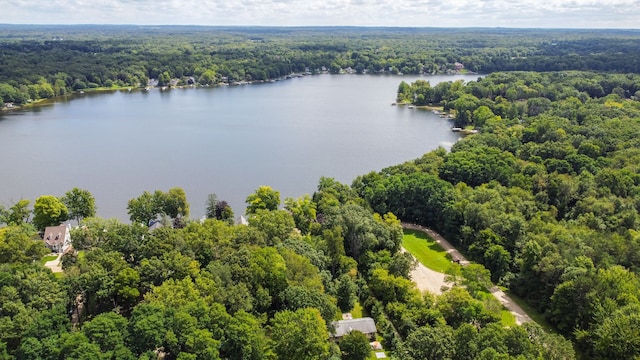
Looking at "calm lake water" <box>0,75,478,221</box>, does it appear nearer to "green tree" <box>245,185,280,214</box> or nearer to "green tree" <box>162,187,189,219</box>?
"green tree" <box>162,187,189,219</box>

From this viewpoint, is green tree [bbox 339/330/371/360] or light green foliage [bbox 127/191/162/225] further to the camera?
light green foliage [bbox 127/191/162/225]

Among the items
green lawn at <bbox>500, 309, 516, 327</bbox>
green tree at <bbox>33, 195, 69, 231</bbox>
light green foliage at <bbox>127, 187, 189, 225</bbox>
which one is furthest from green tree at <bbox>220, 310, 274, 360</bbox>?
green tree at <bbox>33, 195, 69, 231</bbox>

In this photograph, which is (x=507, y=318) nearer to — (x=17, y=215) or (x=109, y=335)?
(x=109, y=335)

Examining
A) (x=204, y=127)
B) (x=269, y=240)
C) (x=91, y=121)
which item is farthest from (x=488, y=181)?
(x=91, y=121)

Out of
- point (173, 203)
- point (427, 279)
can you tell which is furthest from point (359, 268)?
point (173, 203)

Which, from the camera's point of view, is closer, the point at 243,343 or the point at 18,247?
the point at 243,343

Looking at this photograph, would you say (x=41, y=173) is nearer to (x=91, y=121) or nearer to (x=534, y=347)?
(x=91, y=121)
